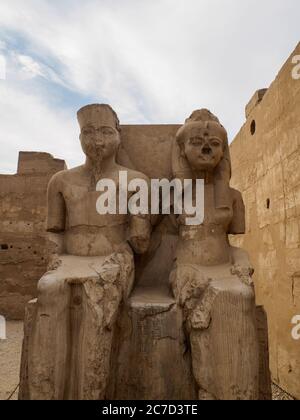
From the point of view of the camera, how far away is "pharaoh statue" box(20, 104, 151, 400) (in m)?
1.78

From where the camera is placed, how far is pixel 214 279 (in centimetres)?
201

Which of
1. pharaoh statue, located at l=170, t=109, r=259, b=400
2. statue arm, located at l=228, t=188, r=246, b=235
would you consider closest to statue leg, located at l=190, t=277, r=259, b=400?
pharaoh statue, located at l=170, t=109, r=259, b=400

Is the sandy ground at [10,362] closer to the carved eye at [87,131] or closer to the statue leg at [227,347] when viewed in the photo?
the statue leg at [227,347]

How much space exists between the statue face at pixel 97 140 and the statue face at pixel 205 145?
53 centimetres

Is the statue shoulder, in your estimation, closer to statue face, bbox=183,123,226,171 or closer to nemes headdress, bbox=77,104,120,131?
nemes headdress, bbox=77,104,120,131

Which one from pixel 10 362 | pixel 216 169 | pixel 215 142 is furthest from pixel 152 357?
pixel 10 362

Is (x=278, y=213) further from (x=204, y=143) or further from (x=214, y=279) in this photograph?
(x=214, y=279)

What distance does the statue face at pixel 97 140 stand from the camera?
2.33 metres

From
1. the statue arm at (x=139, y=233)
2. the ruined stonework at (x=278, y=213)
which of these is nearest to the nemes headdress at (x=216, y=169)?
the statue arm at (x=139, y=233)

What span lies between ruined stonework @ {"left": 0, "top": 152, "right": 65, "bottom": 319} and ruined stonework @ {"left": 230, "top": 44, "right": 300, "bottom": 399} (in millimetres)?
4587

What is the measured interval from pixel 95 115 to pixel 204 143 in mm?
743
